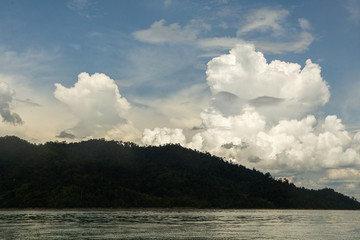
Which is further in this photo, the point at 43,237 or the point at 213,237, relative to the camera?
the point at 213,237

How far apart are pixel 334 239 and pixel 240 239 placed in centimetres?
2701

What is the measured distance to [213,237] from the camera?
98938mm

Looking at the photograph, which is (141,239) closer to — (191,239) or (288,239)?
(191,239)

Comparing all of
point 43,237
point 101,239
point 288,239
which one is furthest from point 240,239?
point 43,237

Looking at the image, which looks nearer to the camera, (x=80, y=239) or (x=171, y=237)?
(x=80, y=239)

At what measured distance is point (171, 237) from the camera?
9444cm

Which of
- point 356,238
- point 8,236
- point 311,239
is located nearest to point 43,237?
point 8,236

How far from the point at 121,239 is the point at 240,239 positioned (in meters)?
28.3

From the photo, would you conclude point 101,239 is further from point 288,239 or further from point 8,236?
point 288,239

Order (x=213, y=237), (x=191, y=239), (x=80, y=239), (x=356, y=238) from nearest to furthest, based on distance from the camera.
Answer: (x=80, y=239) < (x=191, y=239) < (x=213, y=237) < (x=356, y=238)

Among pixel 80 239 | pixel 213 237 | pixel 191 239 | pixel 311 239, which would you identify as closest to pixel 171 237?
pixel 191 239

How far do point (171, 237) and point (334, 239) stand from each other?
43.0 metres

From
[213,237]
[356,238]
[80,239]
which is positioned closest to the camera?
[80,239]

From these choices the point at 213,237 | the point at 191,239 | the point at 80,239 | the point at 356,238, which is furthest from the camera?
the point at 356,238
